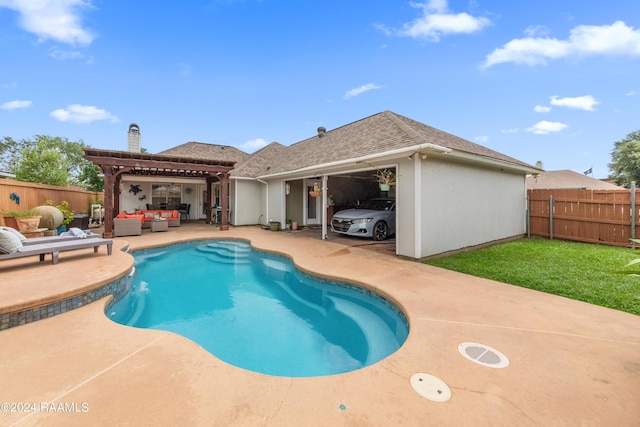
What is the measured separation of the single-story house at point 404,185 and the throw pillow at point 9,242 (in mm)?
7348

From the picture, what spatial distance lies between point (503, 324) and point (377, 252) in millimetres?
4523

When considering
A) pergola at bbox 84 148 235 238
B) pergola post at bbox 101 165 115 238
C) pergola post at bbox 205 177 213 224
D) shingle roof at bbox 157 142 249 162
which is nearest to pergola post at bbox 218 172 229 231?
pergola at bbox 84 148 235 238

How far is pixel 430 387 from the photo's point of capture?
2.16 meters

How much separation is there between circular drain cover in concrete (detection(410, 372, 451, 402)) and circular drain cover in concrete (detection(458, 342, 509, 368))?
23.3 inches

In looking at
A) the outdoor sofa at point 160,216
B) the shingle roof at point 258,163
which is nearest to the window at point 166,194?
the outdoor sofa at point 160,216

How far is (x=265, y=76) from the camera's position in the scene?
15.1 meters

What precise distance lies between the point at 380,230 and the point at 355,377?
7934 millimetres

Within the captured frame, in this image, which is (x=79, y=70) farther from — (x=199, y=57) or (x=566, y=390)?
(x=566, y=390)

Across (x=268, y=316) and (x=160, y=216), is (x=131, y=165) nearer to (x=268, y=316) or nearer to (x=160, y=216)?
(x=160, y=216)

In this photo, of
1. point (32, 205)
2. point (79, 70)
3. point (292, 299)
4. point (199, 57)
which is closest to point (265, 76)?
point (199, 57)

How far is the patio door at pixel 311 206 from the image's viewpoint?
542 inches

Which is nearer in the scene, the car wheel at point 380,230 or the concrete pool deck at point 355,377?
the concrete pool deck at point 355,377

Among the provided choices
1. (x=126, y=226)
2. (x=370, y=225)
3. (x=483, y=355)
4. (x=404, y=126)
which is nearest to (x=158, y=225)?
(x=126, y=226)

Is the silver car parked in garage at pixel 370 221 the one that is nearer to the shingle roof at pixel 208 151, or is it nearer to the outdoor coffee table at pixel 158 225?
the outdoor coffee table at pixel 158 225
